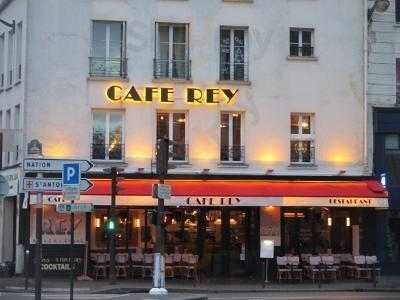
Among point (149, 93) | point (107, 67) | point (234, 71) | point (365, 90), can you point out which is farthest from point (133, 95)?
point (365, 90)

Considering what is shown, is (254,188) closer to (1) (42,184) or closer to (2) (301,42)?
(2) (301,42)

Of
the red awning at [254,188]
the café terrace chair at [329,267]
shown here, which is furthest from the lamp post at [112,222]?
the café terrace chair at [329,267]

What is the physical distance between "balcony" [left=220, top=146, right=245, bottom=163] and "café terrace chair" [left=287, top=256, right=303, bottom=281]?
4.07m

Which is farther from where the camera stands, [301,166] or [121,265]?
[301,166]

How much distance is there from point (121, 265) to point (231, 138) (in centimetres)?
616

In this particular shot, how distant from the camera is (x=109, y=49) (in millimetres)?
32156

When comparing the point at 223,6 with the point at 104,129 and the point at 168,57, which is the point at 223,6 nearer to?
the point at 168,57

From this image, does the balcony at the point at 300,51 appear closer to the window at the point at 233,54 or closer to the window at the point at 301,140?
the window at the point at 233,54

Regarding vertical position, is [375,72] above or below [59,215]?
above

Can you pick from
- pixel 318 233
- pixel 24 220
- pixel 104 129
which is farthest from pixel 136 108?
pixel 318 233

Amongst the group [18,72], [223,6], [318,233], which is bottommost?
[318,233]

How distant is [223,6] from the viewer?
32.8 meters

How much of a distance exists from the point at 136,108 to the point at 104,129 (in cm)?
139

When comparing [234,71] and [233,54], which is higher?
[233,54]
